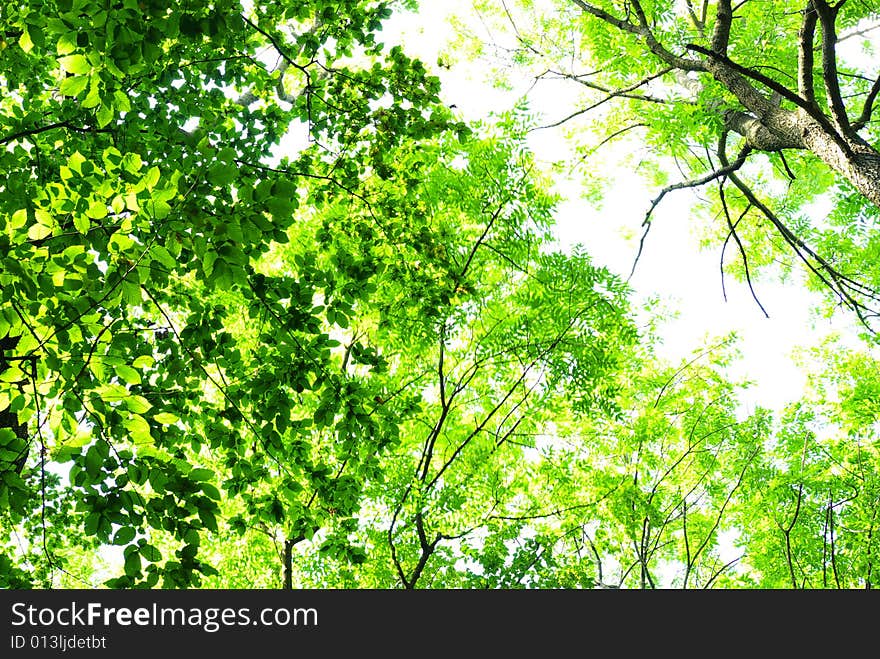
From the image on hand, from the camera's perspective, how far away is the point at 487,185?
6.62m

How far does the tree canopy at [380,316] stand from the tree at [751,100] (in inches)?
1.9

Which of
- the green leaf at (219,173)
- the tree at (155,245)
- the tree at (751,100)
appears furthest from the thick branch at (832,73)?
the green leaf at (219,173)

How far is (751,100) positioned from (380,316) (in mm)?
3700

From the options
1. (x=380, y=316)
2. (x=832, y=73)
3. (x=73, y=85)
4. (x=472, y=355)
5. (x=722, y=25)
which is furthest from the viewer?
(x=472, y=355)

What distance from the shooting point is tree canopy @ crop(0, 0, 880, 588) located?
217 cm

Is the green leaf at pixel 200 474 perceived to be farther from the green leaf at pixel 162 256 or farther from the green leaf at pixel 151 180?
the green leaf at pixel 151 180

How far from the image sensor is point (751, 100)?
199 inches

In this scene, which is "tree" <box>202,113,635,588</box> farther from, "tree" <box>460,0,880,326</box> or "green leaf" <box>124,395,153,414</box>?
"green leaf" <box>124,395,153,414</box>

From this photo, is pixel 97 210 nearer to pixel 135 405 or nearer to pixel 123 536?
pixel 135 405

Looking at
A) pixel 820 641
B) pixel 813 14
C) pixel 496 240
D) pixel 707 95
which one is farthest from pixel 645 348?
pixel 820 641

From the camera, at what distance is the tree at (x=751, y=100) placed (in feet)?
13.7

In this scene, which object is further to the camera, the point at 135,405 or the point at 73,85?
the point at 73,85

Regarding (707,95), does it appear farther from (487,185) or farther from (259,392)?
(259,392)

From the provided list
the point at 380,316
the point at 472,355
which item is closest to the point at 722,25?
the point at 380,316
